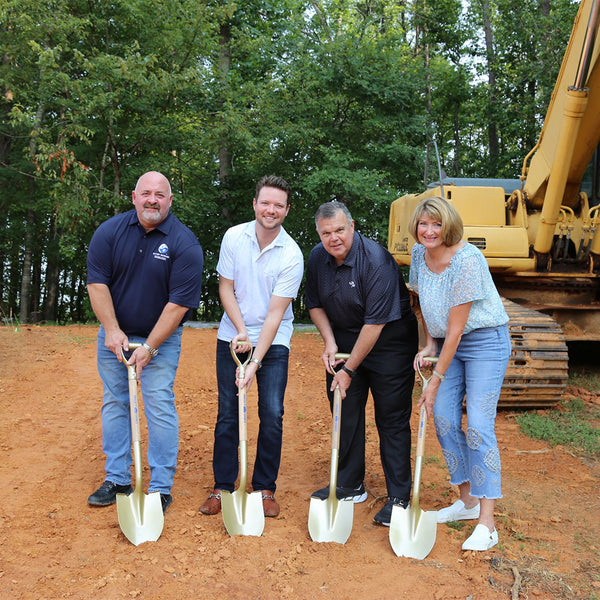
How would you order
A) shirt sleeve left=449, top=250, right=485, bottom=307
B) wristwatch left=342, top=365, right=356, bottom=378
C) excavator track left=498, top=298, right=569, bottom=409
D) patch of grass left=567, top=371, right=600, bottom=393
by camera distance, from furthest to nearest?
patch of grass left=567, top=371, right=600, bottom=393 → excavator track left=498, top=298, right=569, bottom=409 → wristwatch left=342, top=365, right=356, bottom=378 → shirt sleeve left=449, top=250, right=485, bottom=307

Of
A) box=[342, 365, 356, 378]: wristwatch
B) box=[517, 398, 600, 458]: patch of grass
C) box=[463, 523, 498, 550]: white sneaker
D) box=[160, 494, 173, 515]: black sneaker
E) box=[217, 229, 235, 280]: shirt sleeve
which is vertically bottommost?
box=[517, 398, 600, 458]: patch of grass

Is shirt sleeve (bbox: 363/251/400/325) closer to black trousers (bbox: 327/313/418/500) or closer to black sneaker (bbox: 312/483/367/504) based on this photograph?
black trousers (bbox: 327/313/418/500)

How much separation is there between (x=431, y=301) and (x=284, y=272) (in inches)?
33.6

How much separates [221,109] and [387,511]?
11.0 metres

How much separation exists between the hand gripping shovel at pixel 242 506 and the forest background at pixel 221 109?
530 centimetres

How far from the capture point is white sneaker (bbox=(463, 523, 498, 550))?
3443 millimetres

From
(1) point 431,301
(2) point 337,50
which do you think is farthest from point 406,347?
(2) point 337,50

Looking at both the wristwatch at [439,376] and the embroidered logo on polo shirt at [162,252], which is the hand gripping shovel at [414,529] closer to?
the wristwatch at [439,376]

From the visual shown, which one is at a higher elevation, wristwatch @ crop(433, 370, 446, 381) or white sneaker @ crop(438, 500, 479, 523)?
wristwatch @ crop(433, 370, 446, 381)

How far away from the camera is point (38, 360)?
25.0ft

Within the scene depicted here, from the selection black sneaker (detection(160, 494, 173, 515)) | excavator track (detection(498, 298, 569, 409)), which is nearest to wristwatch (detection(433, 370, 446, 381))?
black sneaker (detection(160, 494, 173, 515))

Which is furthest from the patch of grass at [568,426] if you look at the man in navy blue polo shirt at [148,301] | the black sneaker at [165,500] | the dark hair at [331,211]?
the man in navy blue polo shirt at [148,301]

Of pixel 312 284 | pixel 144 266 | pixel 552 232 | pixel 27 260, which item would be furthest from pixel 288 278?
pixel 27 260

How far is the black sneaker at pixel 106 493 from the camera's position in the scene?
3959 millimetres
